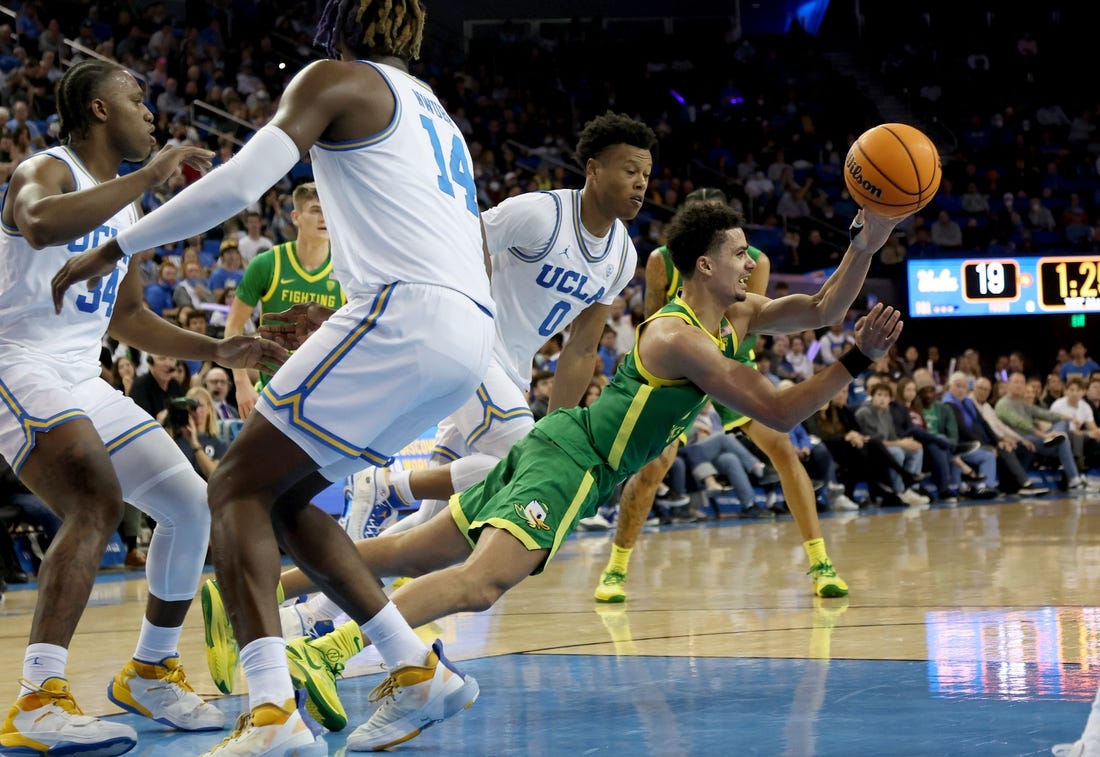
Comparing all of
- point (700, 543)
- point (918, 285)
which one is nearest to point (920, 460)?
point (700, 543)

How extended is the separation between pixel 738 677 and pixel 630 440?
835mm

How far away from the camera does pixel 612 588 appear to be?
6520 millimetres

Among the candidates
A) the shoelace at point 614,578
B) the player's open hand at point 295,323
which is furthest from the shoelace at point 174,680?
the shoelace at point 614,578

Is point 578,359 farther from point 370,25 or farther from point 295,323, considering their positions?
point 370,25

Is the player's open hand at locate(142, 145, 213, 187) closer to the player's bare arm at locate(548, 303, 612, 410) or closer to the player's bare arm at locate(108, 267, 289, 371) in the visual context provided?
the player's bare arm at locate(108, 267, 289, 371)

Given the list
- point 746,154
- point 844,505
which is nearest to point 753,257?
point 844,505

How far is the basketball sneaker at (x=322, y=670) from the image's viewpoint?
11.8 feet

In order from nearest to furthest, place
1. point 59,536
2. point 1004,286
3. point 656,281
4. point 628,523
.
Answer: point 59,536 < point 628,523 < point 656,281 < point 1004,286

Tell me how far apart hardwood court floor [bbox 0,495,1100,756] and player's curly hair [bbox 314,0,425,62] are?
6.02ft

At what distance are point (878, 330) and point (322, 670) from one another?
6.07 feet

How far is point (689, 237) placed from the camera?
468 cm

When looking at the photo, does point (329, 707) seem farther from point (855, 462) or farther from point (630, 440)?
point (855, 462)

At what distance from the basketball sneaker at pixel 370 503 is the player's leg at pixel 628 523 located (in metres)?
1.14

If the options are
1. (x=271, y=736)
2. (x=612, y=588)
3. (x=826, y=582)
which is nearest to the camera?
(x=271, y=736)
